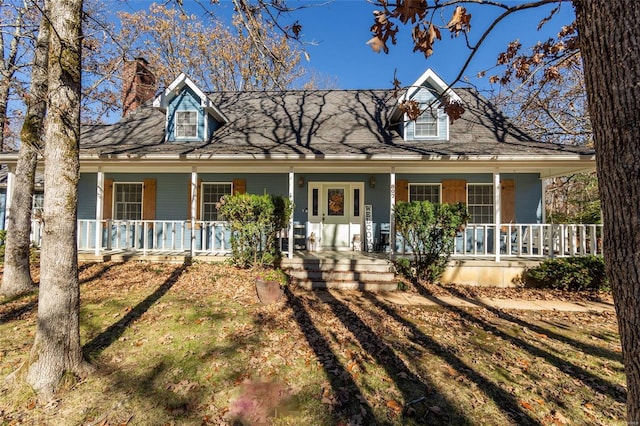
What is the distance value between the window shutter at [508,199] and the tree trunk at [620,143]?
9.19 meters

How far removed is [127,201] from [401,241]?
912cm

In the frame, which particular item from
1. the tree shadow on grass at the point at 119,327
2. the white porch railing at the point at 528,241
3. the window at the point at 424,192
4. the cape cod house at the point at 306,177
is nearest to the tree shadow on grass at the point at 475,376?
the white porch railing at the point at 528,241

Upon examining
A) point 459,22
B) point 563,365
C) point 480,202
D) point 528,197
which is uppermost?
point 459,22

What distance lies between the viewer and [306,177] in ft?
33.4

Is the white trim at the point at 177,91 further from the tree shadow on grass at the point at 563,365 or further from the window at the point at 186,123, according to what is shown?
the tree shadow on grass at the point at 563,365

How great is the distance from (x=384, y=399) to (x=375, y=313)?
2462mm

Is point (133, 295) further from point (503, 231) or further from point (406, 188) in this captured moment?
point (503, 231)

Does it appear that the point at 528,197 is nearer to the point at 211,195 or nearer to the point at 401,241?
the point at 401,241

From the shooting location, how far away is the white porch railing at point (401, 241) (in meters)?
8.09

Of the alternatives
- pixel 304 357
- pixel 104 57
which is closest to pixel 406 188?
pixel 304 357

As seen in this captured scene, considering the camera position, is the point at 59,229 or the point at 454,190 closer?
the point at 59,229

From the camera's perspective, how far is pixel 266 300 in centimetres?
569

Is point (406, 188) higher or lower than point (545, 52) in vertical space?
lower

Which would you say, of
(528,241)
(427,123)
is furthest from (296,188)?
(528,241)
